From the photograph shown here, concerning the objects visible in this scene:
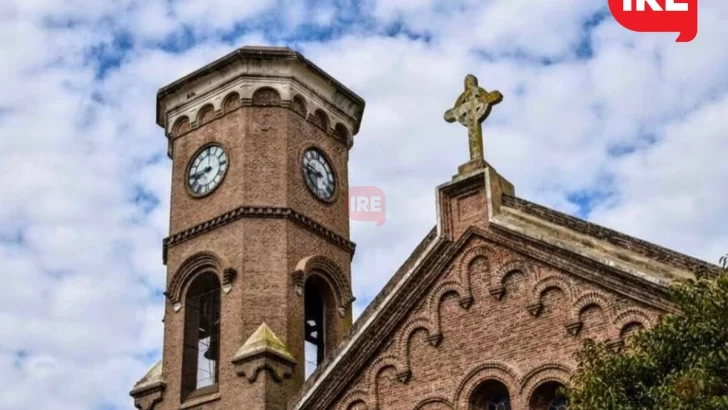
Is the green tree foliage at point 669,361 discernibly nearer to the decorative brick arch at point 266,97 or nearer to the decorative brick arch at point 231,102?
the decorative brick arch at point 266,97

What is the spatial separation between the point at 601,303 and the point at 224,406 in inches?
353

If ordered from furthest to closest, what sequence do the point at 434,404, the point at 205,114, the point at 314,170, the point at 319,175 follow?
1. the point at 205,114
2. the point at 319,175
3. the point at 314,170
4. the point at 434,404

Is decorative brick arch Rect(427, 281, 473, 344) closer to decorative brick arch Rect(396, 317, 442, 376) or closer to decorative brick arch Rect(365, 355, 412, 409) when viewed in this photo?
decorative brick arch Rect(396, 317, 442, 376)

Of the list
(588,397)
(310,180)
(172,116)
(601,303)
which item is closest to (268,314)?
(310,180)

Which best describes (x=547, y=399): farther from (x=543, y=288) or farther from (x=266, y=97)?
(x=266, y=97)

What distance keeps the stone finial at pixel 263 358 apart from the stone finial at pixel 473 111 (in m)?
5.76

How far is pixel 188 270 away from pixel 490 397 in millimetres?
9538

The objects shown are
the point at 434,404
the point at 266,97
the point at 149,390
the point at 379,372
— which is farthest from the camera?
the point at 266,97

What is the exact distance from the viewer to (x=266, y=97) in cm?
2805

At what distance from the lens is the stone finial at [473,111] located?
21500 mm

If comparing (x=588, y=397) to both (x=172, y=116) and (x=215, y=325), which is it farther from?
(x=172, y=116)

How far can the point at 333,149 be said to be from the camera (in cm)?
2945

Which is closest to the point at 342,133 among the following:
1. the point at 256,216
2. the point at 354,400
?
the point at 256,216

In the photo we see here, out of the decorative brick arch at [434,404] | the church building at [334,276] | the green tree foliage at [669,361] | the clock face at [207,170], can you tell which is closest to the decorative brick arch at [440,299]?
the church building at [334,276]
